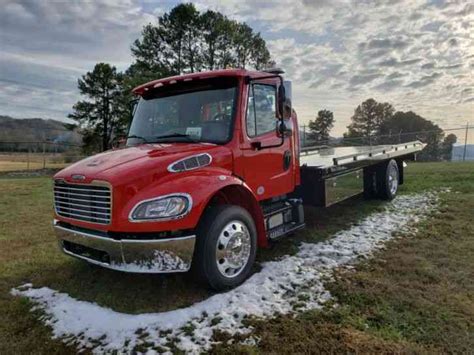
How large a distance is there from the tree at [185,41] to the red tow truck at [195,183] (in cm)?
2331

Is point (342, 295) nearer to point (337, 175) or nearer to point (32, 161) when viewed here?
point (337, 175)

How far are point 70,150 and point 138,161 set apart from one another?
30.7m

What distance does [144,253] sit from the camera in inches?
137

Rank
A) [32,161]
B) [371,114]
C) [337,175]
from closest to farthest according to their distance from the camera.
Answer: [337,175], [32,161], [371,114]

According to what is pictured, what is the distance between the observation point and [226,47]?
28828mm

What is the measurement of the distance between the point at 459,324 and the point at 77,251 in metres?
3.72

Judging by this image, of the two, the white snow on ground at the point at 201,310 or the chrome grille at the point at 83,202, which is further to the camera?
the chrome grille at the point at 83,202

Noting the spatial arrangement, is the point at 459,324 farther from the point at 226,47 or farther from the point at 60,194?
the point at 226,47

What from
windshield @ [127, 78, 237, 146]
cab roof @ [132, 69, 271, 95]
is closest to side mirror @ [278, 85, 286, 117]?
cab roof @ [132, 69, 271, 95]

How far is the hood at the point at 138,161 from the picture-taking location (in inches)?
141

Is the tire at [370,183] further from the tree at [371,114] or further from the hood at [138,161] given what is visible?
the tree at [371,114]

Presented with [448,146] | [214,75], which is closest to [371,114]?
[448,146]

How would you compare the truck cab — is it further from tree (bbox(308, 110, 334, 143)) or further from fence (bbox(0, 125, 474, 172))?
tree (bbox(308, 110, 334, 143))

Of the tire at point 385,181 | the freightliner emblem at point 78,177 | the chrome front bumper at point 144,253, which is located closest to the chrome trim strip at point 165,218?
the chrome front bumper at point 144,253
